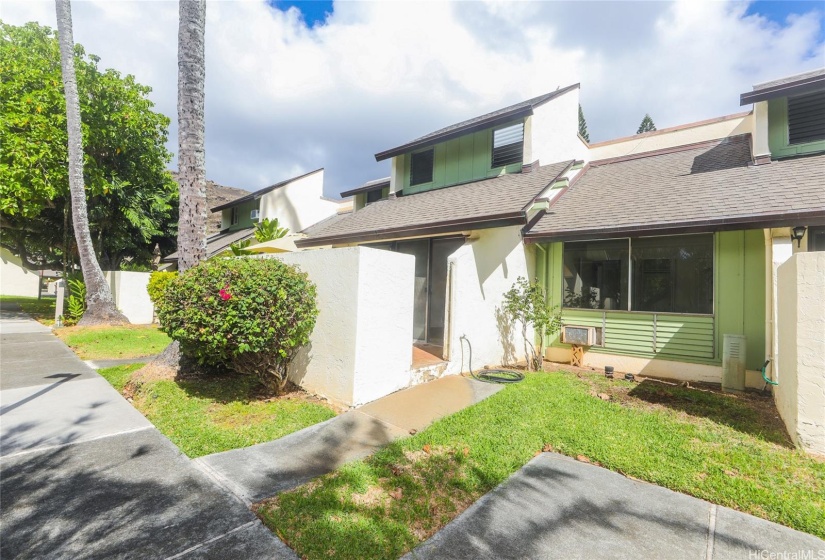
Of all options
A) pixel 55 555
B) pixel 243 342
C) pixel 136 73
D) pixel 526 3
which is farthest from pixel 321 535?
pixel 136 73

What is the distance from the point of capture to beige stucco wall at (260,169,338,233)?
18062 mm

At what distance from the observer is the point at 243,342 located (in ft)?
15.1

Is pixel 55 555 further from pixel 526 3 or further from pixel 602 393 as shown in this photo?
pixel 526 3

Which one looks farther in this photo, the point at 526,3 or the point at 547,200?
the point at 526,3

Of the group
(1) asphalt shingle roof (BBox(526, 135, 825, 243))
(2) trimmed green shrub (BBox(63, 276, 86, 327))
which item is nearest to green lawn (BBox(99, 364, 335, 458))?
(1) asphalt shingle roof (BBox(526, 135, 825, 243))

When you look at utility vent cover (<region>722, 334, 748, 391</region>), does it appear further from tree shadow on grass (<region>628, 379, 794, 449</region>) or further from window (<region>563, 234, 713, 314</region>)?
window (<region>563, 234, 713, 314</region>)

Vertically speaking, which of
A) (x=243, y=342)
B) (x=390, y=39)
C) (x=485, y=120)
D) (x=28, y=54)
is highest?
(x=28, y=54)

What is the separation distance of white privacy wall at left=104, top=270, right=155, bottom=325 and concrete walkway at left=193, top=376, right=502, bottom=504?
1413 cm

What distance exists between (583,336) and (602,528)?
18.9 feet

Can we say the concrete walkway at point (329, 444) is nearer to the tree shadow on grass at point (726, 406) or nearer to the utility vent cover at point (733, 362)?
the tree shadow on grass at point (726, 406)

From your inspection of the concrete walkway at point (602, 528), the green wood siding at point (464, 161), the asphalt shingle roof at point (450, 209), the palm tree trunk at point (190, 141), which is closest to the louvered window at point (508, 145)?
the green wood siding at point (464, 161)

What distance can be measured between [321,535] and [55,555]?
66.0 inches

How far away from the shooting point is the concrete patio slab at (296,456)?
3227 millimetres

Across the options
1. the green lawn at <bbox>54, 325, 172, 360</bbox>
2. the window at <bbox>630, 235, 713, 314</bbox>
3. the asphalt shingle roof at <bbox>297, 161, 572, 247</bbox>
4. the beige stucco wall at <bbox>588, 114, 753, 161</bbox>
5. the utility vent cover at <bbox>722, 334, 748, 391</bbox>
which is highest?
the beige stucco wall at <bbox>588, 114, 753, 161</bbox>
